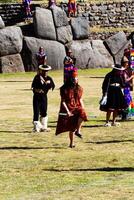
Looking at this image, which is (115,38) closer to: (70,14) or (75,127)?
(70,14)

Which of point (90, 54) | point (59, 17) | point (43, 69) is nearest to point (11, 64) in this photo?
point (59, 17)

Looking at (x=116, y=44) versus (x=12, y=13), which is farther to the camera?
(x=12, y=13)

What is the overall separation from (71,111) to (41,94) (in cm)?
271

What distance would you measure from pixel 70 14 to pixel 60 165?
94.6ft

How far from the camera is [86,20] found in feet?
126

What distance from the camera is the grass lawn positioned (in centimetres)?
970

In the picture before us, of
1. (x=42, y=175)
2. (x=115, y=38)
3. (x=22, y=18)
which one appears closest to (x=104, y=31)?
(x=115, y=38)

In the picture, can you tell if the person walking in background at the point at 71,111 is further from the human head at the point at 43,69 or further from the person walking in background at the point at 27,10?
the person walking in background at the point at 27,10

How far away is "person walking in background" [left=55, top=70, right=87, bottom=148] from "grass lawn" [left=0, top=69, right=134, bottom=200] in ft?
1.31

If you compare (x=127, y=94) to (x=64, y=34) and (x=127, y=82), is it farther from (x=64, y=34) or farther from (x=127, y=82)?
(x=64, y=34)

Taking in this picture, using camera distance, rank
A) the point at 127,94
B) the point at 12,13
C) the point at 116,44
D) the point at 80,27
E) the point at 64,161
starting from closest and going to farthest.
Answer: the point at 64,161 < the point at 127,94 < the point at 80,27 < the point at 116,44 < the point at 12,13

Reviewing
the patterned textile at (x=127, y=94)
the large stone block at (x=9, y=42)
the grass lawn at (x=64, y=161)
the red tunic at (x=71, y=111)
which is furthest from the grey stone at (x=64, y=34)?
the red tunic at (x=71, y=111)

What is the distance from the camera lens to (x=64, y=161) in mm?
12086

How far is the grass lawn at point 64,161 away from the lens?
9.70m
